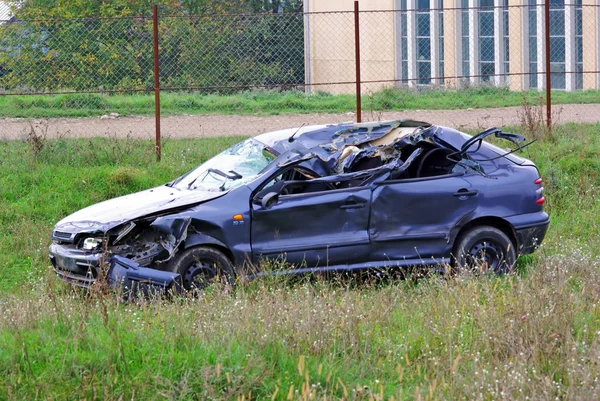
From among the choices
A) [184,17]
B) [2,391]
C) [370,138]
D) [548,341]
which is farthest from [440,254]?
[184,17]

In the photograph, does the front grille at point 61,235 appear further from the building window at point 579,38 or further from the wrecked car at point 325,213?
the building window at point 579,38

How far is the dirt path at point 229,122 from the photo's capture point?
16.2 metres

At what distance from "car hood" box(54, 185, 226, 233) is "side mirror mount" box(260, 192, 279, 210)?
0.41 meters

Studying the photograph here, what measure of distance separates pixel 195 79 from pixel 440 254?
10.7 m

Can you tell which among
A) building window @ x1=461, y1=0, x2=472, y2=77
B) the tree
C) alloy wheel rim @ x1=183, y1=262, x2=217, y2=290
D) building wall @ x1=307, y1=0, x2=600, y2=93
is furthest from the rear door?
building window @ x1=461, y1=0, x2=472, y2=77

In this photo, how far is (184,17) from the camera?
1438cm

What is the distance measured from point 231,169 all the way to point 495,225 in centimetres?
263

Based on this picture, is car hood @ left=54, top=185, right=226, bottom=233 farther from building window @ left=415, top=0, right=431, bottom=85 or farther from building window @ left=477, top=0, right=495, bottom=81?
building window @ left=415, top=0, right=431, bottom=85

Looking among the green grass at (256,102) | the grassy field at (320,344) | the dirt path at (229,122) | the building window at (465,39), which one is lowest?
the grassy field at (320,344)

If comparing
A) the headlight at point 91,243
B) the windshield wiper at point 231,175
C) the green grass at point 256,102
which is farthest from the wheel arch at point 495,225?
the green grass at point 256,102

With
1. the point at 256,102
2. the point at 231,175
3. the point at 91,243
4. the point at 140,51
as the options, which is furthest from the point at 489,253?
the point at 256,102

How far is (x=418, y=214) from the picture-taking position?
910 centimetres

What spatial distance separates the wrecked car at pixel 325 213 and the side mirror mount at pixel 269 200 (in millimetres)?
13

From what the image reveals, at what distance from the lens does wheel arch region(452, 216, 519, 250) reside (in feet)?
30.5
